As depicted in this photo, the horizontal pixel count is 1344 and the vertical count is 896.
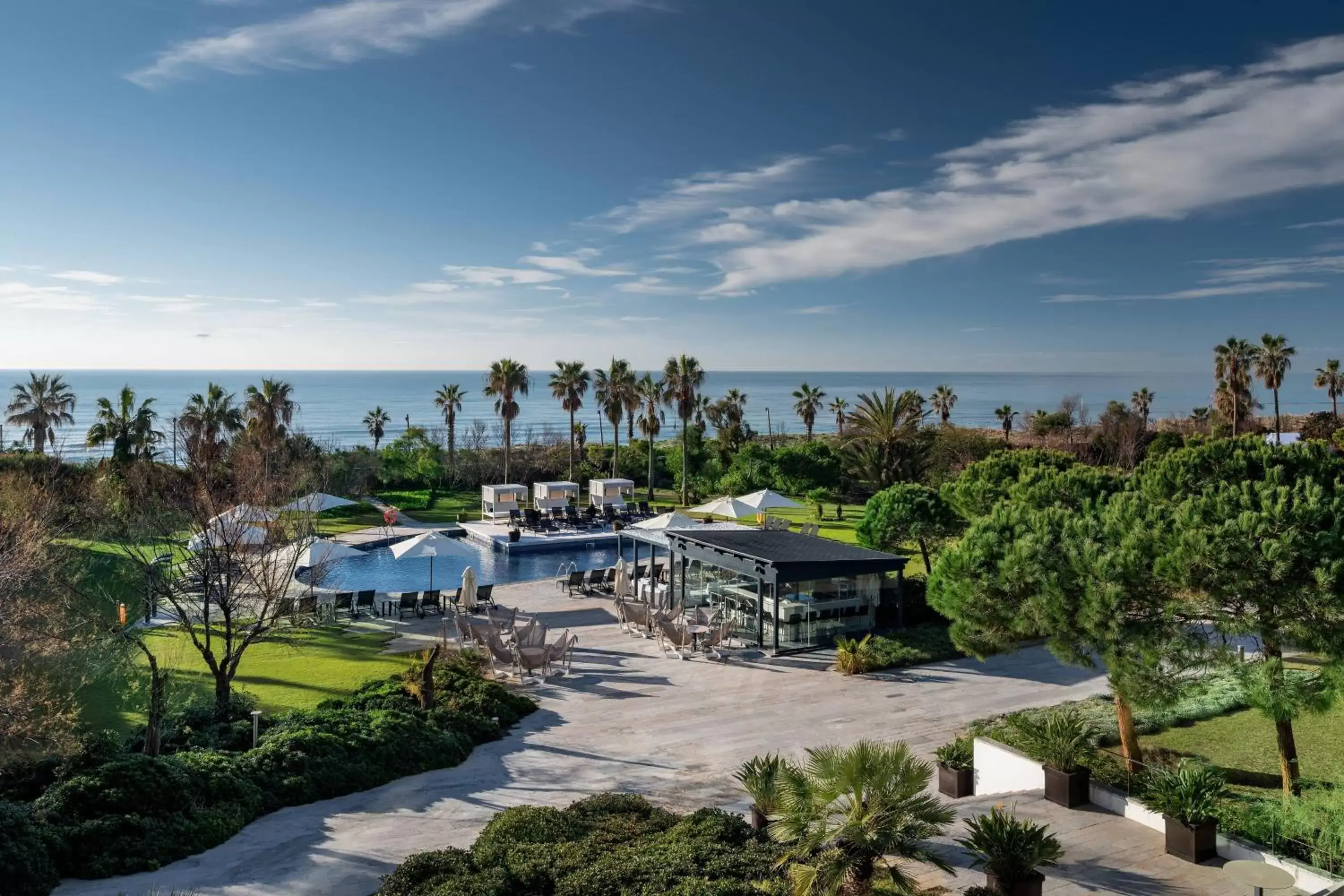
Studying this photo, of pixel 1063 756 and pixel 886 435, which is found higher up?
pixel 886 435

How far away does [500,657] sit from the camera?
15359 mm

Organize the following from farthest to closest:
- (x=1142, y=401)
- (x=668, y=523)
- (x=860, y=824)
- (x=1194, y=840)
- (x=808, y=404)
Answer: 1. (x=1142, y=401)
2. (x=808, y=404)
3. (x=668, y=523)
4. (x=1194, y=840)
5. (x=860, y=824)

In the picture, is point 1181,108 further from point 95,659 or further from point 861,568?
point 95,659

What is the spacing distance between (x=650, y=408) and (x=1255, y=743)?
37.0m

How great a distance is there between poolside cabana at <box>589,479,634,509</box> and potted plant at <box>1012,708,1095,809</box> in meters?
28.8

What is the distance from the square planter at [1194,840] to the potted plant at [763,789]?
3.39 meters

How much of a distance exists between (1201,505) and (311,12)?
58.1 feet

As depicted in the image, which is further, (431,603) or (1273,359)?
(1273,359)

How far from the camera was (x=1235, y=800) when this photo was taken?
8.45 meters

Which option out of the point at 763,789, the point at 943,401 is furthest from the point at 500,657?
the point at 943,401

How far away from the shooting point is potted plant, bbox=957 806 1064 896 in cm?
634

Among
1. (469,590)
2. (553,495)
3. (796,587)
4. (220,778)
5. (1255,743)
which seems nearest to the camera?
(220,778)

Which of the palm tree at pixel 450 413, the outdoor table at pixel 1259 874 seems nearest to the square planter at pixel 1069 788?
the outdoor table at pixel 1259 874

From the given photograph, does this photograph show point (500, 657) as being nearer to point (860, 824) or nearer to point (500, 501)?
point (860, 824)
